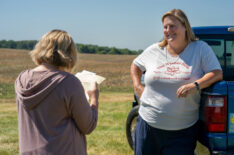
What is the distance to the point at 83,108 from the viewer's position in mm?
2064

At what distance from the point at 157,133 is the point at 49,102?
3.61ft

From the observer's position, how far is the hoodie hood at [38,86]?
79.5 inches

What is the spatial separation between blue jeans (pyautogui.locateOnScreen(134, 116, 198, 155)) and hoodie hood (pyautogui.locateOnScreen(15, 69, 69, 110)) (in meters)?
1.07

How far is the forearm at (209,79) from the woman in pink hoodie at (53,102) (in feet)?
3.11

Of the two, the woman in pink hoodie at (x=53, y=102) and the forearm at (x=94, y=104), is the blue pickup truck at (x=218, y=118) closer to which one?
the forearm at (x=94, y=104)

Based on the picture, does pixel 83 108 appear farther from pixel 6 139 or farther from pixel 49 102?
pixel 6 139

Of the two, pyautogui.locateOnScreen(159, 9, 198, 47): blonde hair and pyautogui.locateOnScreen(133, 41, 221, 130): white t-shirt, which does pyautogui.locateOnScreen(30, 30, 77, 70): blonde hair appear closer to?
pyautogui.locateOnScreen(133, 41, 221, 130): white t-shirt

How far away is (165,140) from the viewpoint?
2789mm

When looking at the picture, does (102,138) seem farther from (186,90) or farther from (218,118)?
(186,90)

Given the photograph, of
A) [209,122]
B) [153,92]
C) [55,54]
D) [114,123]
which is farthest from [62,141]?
[114,123]

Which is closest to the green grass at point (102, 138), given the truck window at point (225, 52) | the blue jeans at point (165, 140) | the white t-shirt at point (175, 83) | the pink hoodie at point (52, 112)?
the truck window at point (225, 52)

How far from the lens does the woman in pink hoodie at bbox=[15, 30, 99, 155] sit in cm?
203

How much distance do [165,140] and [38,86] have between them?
123 cm

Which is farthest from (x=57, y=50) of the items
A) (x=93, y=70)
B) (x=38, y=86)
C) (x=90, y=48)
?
(x=90, y=48)
